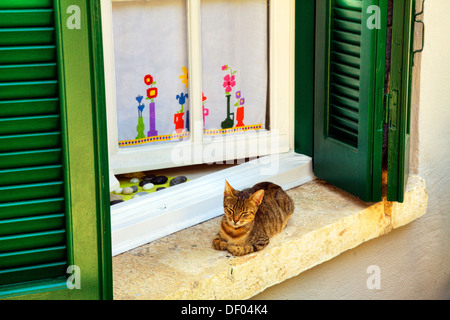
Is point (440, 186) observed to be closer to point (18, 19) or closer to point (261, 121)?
point (261, 121)

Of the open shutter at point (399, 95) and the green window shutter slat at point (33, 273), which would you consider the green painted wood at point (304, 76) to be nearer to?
the open shutter at point (399, 95)

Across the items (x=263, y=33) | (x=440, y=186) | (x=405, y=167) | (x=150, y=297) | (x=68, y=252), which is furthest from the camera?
(x=440, y=186)

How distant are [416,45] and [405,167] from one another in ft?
1.83

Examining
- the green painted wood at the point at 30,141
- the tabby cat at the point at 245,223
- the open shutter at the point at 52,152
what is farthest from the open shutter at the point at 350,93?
the green painted wood at the point at 30,141

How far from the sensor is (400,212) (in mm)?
2918

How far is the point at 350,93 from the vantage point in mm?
2721

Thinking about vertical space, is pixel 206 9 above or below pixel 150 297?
above

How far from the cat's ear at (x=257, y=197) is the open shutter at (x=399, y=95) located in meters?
0.58

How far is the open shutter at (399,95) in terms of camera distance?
2514 mm

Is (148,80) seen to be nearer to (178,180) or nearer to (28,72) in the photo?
(178,180)

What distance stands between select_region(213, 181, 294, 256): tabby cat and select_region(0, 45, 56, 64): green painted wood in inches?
37.9

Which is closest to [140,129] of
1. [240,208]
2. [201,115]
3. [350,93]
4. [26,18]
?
[201,115]

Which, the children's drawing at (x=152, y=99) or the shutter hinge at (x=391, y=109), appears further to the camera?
the children's drawing at (x=152, y=99)

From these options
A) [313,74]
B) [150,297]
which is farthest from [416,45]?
[150,297]
